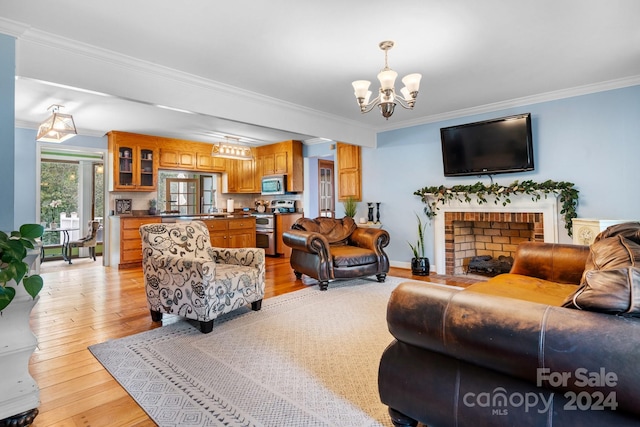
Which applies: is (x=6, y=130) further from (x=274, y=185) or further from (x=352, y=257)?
(x=274, y=185)

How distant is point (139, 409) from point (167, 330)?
3.57 feet

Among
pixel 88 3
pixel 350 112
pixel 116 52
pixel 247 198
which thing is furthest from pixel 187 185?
pixel 88 3

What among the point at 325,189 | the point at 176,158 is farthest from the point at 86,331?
the point at 325,189

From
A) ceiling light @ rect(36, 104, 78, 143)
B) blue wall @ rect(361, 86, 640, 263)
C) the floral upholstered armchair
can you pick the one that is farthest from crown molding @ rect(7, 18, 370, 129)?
blue wall @ rect(361, 86, 640, 263)

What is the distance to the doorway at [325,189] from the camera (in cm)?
719

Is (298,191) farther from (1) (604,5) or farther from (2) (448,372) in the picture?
(2) (448,372)

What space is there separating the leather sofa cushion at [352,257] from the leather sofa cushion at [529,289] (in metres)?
1.93

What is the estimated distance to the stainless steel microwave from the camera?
22.3ft

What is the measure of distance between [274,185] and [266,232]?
3.28ft

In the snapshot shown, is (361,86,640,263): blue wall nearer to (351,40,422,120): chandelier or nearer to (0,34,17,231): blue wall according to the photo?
(351,40,422,120): chandelier

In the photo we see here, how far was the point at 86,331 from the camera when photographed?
2.75m

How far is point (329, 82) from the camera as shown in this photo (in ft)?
11.4

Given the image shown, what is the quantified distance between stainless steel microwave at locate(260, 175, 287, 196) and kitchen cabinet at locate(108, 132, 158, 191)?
2.11 metres

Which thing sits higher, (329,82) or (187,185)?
(329,82)
